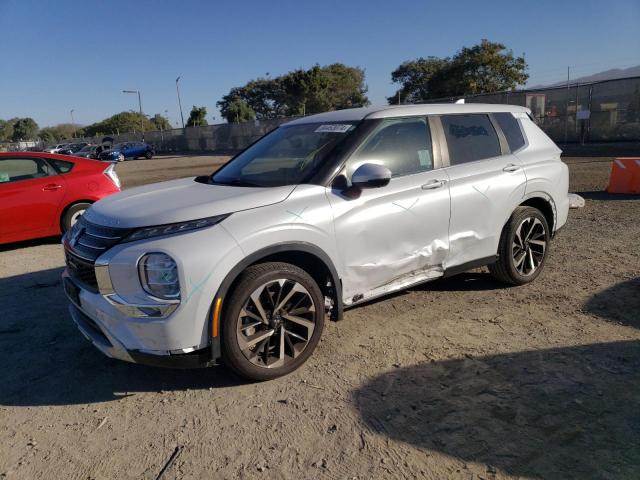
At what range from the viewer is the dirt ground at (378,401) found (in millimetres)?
2576

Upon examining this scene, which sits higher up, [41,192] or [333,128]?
[333,128]

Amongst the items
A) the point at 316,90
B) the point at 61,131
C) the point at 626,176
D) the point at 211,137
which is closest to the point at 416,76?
the point at 316,90

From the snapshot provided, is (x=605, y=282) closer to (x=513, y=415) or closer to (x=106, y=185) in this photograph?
(x=513, y=415)

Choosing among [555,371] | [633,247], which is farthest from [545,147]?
[555,371]

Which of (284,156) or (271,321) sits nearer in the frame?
(271,321)

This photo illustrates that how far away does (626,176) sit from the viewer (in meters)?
9.55

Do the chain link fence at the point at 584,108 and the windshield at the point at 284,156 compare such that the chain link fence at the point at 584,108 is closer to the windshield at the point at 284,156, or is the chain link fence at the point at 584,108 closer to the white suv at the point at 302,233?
the windshield at the point at 284,156

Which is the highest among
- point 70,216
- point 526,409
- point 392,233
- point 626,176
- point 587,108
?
point 587,108

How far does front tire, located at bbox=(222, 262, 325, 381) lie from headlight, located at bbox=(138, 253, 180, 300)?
1.19 ft

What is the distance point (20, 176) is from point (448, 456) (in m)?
7.34

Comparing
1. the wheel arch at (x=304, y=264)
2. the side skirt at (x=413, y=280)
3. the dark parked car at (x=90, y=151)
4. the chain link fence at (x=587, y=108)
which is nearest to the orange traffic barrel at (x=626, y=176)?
the side skirt at (x=413, y=280)

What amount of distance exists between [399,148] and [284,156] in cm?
96

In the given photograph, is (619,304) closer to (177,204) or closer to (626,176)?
(177,204)


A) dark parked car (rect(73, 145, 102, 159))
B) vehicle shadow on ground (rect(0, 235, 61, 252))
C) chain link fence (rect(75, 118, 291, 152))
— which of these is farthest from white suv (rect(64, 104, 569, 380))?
dark parked car (rect(73, 145, 102, 159))
